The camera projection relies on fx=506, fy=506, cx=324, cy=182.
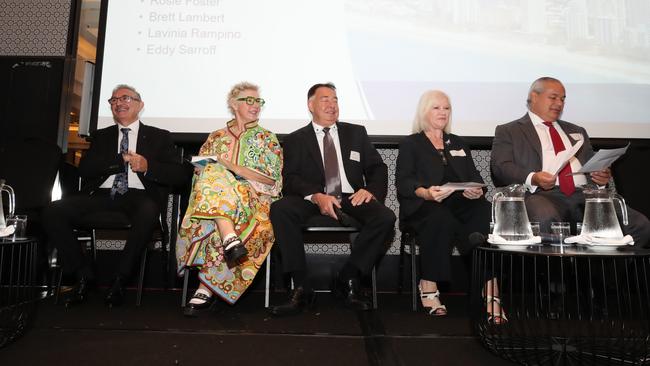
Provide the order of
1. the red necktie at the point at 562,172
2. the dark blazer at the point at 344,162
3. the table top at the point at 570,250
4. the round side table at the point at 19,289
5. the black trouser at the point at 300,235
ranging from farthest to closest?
1. the dark blazer at the point at 344,162
2. the red necktie at the point at 562,172
3. the black trouser at the point at 300,235
4. the round side table at the point at 19,289
5. the table top at the point at 570,250

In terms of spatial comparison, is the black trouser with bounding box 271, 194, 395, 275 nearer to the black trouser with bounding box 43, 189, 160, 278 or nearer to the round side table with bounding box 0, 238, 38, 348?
the black trouser with bounding box 43, 189, 160, 278

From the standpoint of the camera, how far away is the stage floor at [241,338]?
172cm

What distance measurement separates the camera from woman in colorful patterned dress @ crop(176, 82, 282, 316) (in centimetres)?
247

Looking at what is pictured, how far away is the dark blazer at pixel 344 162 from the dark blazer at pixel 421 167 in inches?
6.0

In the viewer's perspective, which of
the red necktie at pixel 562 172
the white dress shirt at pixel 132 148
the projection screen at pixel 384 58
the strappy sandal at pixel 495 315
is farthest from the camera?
the projection screen at pixel 384 58

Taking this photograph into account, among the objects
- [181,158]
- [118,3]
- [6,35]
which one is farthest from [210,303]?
[6,35]

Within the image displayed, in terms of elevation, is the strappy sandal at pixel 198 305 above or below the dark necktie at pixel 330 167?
below

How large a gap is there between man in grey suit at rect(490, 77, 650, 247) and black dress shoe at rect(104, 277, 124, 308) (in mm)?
2172

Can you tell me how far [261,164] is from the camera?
2834 mm

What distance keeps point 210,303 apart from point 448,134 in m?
1.66

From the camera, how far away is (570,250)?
5.47ft

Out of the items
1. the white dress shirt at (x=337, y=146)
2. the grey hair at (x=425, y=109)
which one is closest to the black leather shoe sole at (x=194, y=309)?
the white dress shirt at (x=337, y=146)

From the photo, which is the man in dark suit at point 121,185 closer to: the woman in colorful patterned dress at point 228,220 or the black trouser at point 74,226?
the black trouser at point 74,226

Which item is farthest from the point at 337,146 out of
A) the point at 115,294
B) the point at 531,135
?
the point at 115,294
